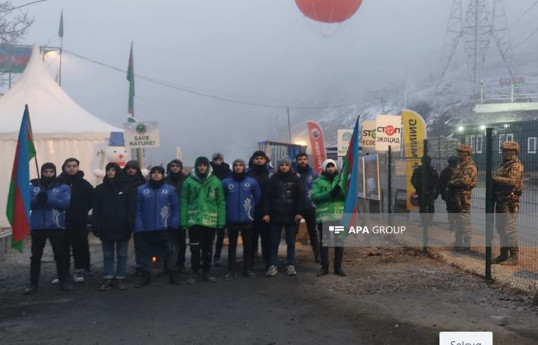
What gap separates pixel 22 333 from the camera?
5309 mm

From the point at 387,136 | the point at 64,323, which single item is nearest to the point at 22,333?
the point at 64,323

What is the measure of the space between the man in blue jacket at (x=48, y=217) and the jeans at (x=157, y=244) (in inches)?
42.6

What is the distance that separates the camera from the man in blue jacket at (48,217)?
698 cm

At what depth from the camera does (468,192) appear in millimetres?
9078

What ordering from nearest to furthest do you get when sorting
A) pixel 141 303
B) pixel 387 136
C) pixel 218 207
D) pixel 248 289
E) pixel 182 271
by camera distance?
pixel 141 303
pixel 248 289
pixel 218 207
pixel 182 271
pixel 387 136

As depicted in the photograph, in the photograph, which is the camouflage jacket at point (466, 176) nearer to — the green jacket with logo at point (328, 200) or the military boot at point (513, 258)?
the military boot at point (513, 258)

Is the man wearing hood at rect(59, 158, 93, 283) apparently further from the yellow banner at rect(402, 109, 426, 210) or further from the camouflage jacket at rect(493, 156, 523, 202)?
the yellow banner at rect(402, 109, 426, 210)

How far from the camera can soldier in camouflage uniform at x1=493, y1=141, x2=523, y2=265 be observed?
24.8 ft

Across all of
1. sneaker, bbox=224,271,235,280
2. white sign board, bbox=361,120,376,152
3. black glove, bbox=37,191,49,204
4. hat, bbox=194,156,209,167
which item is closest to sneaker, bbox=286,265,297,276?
sneaker, bbox=224,271,235,280

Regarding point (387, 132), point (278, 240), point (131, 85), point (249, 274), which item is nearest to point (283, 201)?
point (278, 240)

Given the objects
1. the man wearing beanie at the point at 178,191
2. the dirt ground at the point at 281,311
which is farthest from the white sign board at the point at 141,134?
the dirt ground at the point at 281,311

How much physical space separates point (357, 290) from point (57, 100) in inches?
478

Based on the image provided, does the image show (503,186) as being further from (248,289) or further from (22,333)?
(22,333)

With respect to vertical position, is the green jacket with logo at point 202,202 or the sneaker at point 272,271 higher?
the green jacket with logo at point 202,202
